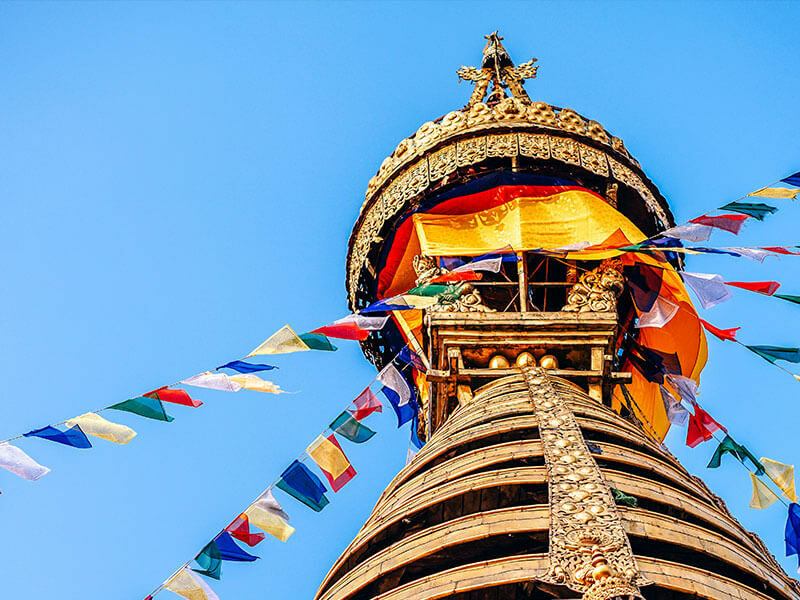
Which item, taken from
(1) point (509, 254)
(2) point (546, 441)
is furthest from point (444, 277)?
(2) point (546, 441)

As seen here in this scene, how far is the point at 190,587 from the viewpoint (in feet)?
24.8

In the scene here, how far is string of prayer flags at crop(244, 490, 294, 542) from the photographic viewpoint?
8.50 meters

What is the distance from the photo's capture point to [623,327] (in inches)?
484

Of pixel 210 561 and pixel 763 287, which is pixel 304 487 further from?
pixel 763 287

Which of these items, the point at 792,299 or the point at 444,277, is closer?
the point at 792,299

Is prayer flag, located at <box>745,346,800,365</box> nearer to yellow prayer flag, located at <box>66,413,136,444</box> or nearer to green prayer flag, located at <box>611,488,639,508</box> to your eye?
green prayer flag, located at <box>611,488,639,508</box>

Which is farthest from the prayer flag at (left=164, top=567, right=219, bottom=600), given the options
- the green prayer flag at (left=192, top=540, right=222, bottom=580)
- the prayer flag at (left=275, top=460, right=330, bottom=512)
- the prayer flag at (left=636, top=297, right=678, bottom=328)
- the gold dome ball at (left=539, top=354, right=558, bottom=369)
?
the prayer flag at (left=636, top=297, right=678, bottom=328)

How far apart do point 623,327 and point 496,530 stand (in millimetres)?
7063

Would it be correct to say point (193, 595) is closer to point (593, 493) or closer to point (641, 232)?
point (593, 493)

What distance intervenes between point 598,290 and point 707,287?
1161mm

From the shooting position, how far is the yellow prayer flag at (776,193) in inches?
419

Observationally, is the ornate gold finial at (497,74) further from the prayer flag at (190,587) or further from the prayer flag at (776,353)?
the prayer flag at (190,587)

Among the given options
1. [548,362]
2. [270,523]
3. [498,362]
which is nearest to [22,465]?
[270,523]

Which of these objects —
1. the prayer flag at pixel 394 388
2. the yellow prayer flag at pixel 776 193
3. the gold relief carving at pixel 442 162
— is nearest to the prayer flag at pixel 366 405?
the prayer flag at pixel 394 388
